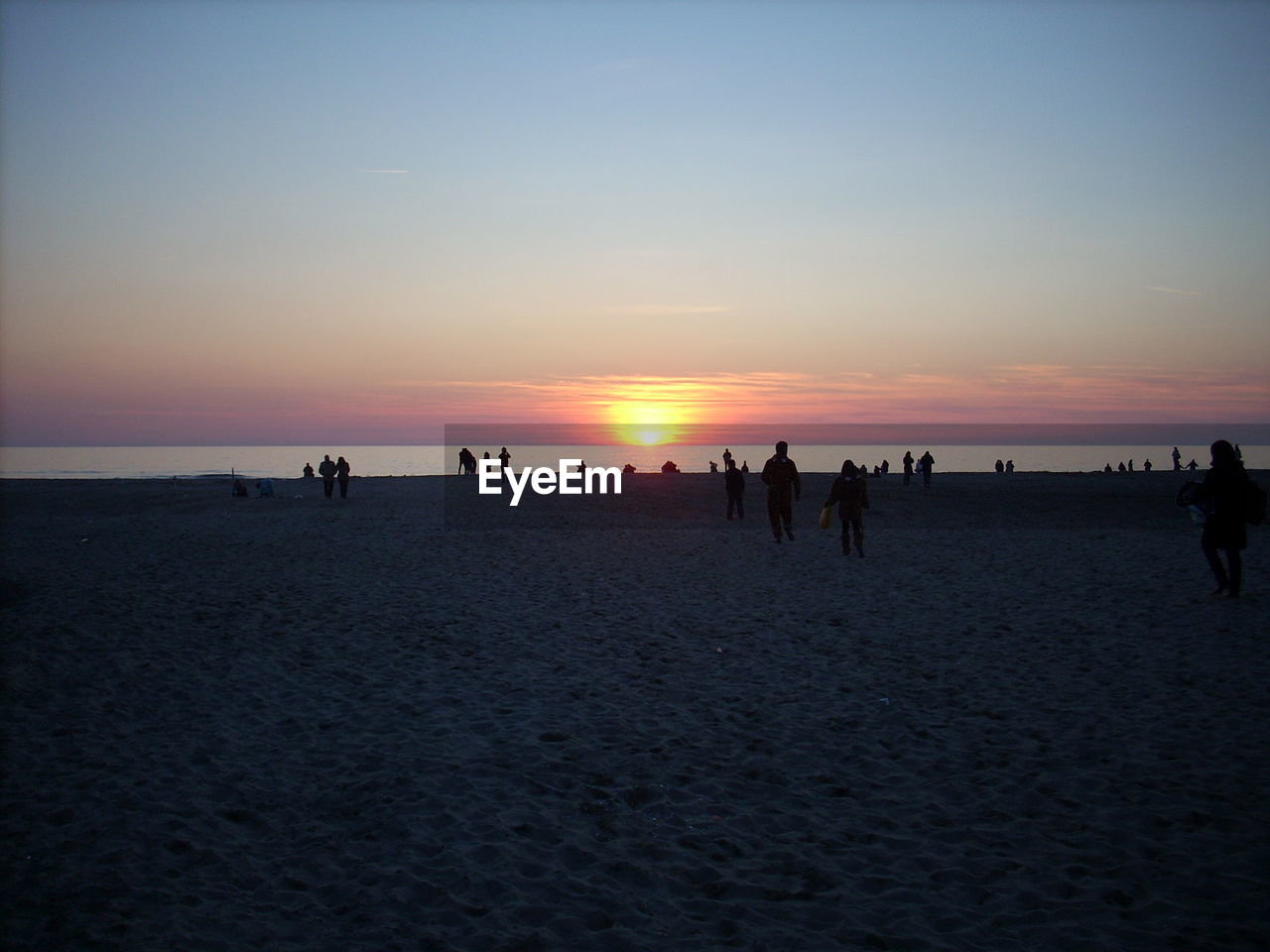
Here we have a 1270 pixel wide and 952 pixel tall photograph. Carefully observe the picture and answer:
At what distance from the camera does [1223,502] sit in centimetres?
1152

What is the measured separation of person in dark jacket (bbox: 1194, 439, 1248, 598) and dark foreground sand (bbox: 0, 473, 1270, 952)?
1040 mm

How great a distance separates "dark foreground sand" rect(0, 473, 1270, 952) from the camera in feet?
14.8

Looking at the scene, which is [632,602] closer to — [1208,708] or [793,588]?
[793,588]

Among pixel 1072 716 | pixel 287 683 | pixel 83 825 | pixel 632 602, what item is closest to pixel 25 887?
pixel 83 825

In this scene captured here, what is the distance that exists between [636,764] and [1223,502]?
32.3ft

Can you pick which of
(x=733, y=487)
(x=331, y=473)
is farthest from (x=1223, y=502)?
(x=331, y=473)

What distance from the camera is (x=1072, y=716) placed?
7523 mm

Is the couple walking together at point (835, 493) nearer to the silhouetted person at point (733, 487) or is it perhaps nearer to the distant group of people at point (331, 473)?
the silhouetted person at point (733, 487)

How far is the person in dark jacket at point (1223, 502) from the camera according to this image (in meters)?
11.3

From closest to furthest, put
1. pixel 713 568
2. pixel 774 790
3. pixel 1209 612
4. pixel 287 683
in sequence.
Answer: pixel 774 790, pixel 287 683, pixel 1209 612, pixel 713 568

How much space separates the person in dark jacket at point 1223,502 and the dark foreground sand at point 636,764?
1.04 metres

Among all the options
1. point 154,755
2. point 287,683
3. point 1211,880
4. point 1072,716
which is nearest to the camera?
point 1211,880

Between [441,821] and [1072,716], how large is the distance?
225 inches

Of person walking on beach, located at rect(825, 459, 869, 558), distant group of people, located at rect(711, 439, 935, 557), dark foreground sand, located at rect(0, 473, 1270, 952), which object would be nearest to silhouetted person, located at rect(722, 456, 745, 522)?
distant group of people, located at rect(711, 439, 935, 557)
